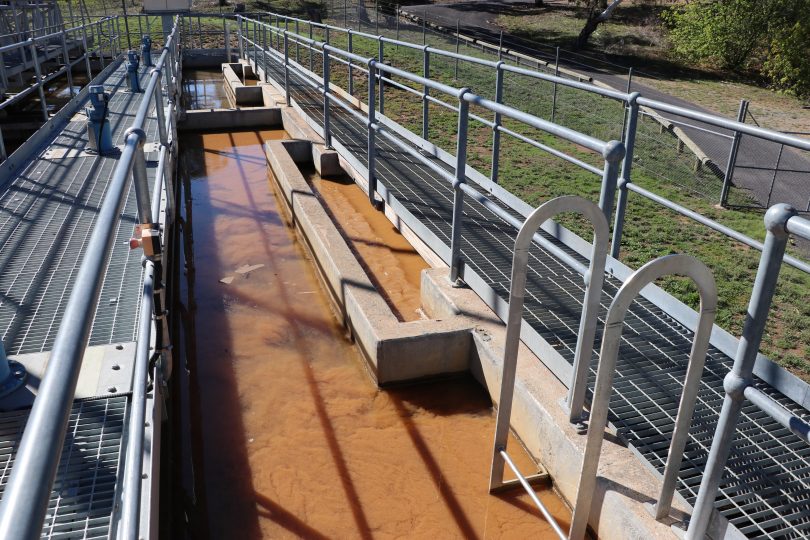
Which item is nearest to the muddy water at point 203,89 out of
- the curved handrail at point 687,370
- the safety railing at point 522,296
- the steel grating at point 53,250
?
the steel grating at point 53,250

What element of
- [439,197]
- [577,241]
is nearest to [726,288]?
[577,241]

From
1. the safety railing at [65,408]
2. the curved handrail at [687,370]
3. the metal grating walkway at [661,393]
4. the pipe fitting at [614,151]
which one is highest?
the safety railing at [65,408]

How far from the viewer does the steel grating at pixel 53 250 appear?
150 inches

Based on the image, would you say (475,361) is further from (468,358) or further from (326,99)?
(326,99)

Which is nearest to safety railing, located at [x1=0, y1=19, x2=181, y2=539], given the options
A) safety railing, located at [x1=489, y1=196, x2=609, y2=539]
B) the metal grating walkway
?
safety railing, located at [x1=489, y1=196, x2=609, y2=539]

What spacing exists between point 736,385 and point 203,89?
58.7 feet

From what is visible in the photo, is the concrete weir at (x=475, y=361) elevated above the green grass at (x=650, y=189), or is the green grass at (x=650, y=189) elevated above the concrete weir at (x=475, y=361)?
the concrete weir at (x=475, y=361)

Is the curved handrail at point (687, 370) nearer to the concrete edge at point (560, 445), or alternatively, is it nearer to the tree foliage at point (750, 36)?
the concrete edge at point (560, 445)

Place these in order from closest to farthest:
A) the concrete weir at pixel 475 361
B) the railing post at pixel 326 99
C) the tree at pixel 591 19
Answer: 1. the concrete weir at pixel 475 361
2. the railing post at pixel 326 99
3. the tree at pixel 591 19

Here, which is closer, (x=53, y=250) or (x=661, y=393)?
Result: (x=661, y=393)

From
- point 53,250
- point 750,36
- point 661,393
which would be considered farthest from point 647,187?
point 750,36

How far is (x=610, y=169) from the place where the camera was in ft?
11.2

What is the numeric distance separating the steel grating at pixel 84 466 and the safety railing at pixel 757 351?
211 centimetres

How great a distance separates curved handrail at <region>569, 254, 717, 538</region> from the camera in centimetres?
232
